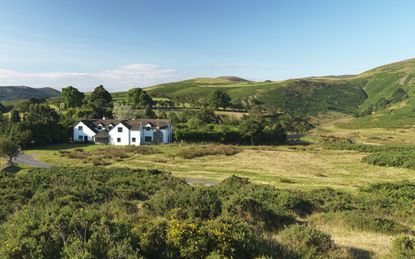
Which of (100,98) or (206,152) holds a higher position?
(100,98)

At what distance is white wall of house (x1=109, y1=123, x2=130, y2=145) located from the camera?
7288 centimetres

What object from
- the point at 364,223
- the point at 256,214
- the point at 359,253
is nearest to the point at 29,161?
the point at 256,214

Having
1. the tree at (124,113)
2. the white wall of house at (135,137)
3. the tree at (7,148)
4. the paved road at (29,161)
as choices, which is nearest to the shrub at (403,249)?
the paved road at (29,161)

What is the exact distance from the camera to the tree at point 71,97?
109 meters

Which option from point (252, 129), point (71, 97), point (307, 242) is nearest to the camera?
point (307, 242)

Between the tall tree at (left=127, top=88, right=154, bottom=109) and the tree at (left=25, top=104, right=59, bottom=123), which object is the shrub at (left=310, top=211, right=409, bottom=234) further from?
the tall tree at (left=127, top=88, right=154, bottom=109)

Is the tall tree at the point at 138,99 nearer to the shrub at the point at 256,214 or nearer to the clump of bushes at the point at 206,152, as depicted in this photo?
the clump of bushes at the point at 206,152

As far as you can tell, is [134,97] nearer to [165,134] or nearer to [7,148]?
[165,134]

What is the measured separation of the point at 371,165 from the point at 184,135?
132 feet

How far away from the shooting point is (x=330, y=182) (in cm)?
3756

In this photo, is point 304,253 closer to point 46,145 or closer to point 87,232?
point 87,232

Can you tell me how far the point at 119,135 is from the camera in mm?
73500

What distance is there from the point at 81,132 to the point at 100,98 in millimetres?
41268

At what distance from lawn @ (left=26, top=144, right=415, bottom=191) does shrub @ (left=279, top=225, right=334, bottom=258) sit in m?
26.8
